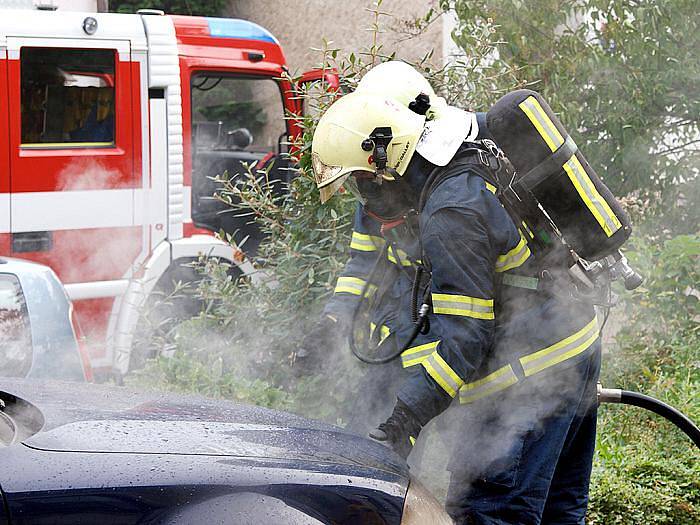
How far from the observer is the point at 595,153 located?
640 cm

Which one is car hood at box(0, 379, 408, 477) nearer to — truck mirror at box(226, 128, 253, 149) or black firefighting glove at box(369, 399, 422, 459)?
black firefighting glove at box(369, 399, 422, 459)

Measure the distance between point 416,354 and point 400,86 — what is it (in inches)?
37.6

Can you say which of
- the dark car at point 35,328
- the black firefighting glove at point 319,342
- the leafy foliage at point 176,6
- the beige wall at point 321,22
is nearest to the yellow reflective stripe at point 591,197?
the black firefighting glove at point 319,342

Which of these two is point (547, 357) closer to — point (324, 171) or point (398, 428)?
point (398, 428)

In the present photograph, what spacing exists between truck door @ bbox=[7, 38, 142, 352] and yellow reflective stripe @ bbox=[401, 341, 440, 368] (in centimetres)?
362

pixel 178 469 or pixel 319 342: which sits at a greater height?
pixel 178 469

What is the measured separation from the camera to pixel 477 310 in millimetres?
3059

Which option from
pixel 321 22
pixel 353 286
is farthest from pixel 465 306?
pixel 321 22

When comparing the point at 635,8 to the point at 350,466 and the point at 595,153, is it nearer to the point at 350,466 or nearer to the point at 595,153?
the point at 595,153

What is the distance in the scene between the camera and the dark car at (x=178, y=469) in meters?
2.04

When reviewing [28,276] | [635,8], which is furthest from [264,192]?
[635,8]

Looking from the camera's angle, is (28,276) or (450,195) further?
(28,276)

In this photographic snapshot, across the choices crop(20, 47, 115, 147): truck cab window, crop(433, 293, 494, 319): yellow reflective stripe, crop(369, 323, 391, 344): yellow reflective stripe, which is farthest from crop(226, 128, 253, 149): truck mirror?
crop(433, 293, 494, 319): yellow reflective stripe

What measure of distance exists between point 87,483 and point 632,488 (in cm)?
→ 284
